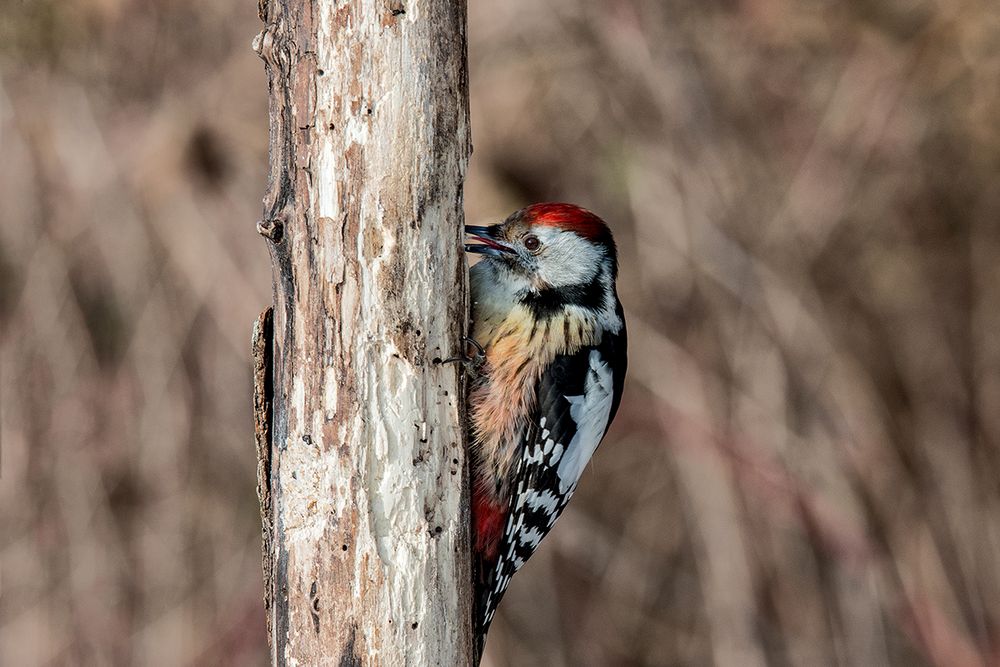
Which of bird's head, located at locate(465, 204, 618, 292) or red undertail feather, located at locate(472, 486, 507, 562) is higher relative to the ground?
bird's head, located at locate(465, 204, 618, 292)

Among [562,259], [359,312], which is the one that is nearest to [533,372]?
[562,259]

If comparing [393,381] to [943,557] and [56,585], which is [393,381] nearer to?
[56,585]

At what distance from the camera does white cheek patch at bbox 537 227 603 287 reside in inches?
115

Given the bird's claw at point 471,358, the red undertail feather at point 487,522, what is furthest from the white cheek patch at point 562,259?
the red undertail feather at point 487,522

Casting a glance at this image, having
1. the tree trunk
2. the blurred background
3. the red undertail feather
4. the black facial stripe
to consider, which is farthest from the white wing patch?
the blurred background

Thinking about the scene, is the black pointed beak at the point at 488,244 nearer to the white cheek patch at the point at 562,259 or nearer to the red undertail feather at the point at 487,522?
the white cheek patch at the point at 562,259

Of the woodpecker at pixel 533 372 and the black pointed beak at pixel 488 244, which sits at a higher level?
the black pointed beak at pixel 488 244

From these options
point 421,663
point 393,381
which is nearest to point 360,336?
point 393,381

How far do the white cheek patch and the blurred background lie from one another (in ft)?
5.91

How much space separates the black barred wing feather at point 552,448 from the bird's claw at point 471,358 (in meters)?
0.28

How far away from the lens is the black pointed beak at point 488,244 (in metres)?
2.87

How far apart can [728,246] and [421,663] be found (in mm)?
2981

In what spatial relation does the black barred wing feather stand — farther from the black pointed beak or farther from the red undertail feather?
the black pointed beak

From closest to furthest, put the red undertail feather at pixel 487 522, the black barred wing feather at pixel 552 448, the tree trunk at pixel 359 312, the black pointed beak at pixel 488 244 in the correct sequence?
1. the tree trunk at pixel 359 312
2. the red undertail feather at pixel 487 522
3. the black barred wing feather at pixel 552 448
4. the black pointed beak at pixel 488 244
